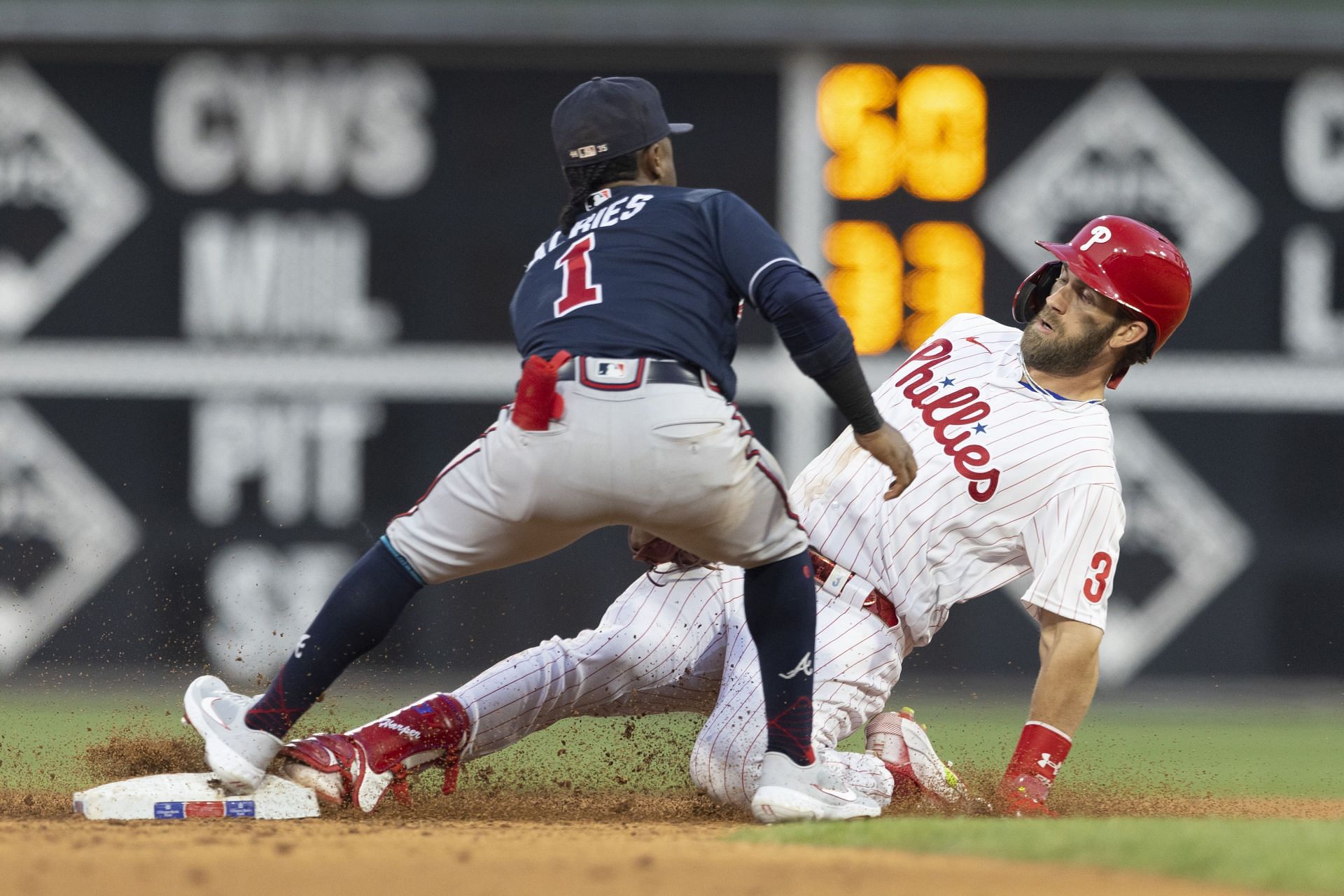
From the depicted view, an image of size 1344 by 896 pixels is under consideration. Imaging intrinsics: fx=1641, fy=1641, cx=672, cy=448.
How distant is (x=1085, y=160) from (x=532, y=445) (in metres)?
4.60

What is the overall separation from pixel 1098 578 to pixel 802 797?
30.7 inches

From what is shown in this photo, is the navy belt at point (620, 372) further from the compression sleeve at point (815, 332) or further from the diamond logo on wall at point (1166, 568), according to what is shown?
the diamond logo on wall at point (1166, 568)

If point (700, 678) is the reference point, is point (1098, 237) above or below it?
above

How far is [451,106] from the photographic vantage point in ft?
22.2

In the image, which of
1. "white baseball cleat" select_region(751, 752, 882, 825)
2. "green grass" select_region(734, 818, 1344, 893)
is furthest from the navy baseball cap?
"green grass" select_region(734, 818, 1344, 893)

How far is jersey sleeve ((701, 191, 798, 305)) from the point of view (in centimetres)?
288

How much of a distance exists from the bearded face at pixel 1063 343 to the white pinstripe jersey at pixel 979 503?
0.18 ft

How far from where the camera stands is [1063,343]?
3.54 m

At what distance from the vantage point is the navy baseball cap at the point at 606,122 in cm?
303

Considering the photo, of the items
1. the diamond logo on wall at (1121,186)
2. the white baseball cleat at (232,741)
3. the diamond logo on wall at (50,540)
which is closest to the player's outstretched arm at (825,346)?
the white baseball cleat at (232,741)

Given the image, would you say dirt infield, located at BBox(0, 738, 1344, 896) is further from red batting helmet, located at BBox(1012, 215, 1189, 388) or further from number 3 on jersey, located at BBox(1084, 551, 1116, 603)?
red batting helmet, located at BBox(1012, 215, 1189, 388)

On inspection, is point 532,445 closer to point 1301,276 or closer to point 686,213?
point 686,213

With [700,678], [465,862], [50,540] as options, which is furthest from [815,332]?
[50,540]

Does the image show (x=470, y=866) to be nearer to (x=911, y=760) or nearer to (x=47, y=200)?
(x=911, y=760)
